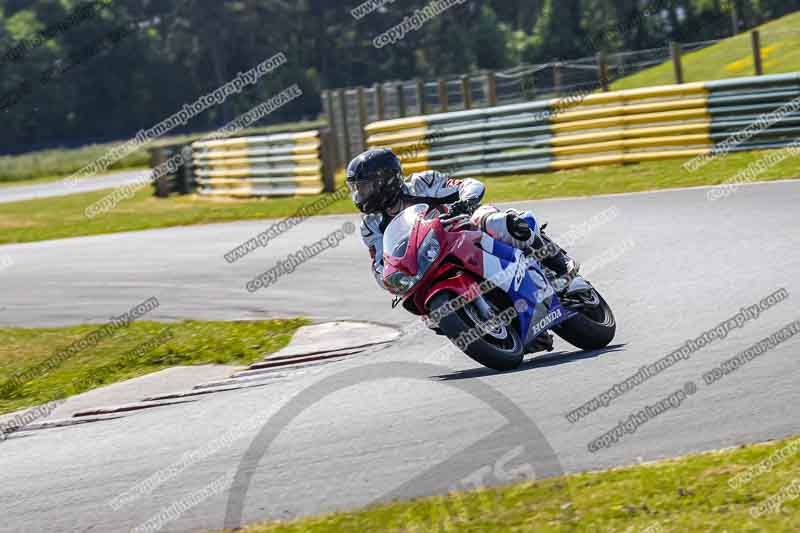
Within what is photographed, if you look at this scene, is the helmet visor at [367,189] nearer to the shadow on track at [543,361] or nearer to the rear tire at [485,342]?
the rear tire at [485,342]

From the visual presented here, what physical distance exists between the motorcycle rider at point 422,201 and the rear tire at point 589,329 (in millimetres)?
337

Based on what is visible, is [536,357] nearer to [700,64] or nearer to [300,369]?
[300,369]

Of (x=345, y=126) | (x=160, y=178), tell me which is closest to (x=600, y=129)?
(x=345, y=126)

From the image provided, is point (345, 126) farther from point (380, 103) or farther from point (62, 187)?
point (62, 187)

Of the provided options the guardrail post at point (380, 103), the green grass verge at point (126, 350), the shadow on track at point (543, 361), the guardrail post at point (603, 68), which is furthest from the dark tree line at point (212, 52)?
the shadow on track at point (543, 361)

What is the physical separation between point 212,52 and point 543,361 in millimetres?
87727

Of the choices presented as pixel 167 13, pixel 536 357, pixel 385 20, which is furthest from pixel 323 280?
pixel 167 13

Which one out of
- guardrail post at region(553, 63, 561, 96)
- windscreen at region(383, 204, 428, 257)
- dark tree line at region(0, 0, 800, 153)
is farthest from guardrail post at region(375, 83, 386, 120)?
dark tree line at region(0, 0, 800, 153)

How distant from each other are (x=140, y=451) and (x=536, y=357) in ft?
9.60

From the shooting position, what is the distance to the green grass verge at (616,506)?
5.22m

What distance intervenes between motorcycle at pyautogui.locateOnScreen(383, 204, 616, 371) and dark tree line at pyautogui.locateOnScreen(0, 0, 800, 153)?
217 ft

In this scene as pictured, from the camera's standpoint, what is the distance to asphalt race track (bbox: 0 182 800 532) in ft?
21.0

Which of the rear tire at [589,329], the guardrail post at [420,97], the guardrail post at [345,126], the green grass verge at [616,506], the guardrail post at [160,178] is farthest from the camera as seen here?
Answer: the guardrail post at [160,178]

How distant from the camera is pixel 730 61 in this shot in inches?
1304
